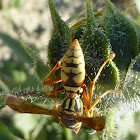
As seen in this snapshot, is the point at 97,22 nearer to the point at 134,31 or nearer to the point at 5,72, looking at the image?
the point at 134,31

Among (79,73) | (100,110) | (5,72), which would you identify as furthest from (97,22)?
(5,72)

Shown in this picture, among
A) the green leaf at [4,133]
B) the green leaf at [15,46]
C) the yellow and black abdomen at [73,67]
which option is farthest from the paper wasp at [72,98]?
the green leaf at [15,46]

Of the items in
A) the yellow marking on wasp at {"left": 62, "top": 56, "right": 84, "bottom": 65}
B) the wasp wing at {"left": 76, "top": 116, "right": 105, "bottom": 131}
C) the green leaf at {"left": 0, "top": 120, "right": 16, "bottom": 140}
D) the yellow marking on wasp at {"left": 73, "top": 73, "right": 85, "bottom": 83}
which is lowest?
the green leaf at {"left": 0, "top": 120, "right": 16, "bottom": 140}

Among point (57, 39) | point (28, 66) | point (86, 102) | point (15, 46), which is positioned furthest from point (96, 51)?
point (28, 66)

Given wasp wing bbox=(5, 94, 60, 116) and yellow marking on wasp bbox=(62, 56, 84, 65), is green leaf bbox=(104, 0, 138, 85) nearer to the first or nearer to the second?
yellow marking on wasp bbox=(62, 56, 84, 65)

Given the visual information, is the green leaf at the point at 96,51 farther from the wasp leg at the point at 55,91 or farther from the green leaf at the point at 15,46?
the green leaf at the point at 15,46

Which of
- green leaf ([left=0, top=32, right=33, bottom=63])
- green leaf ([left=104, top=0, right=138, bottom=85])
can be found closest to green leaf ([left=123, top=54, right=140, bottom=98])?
green leaf ([left=104, top=0, right=138, bottom=85])
